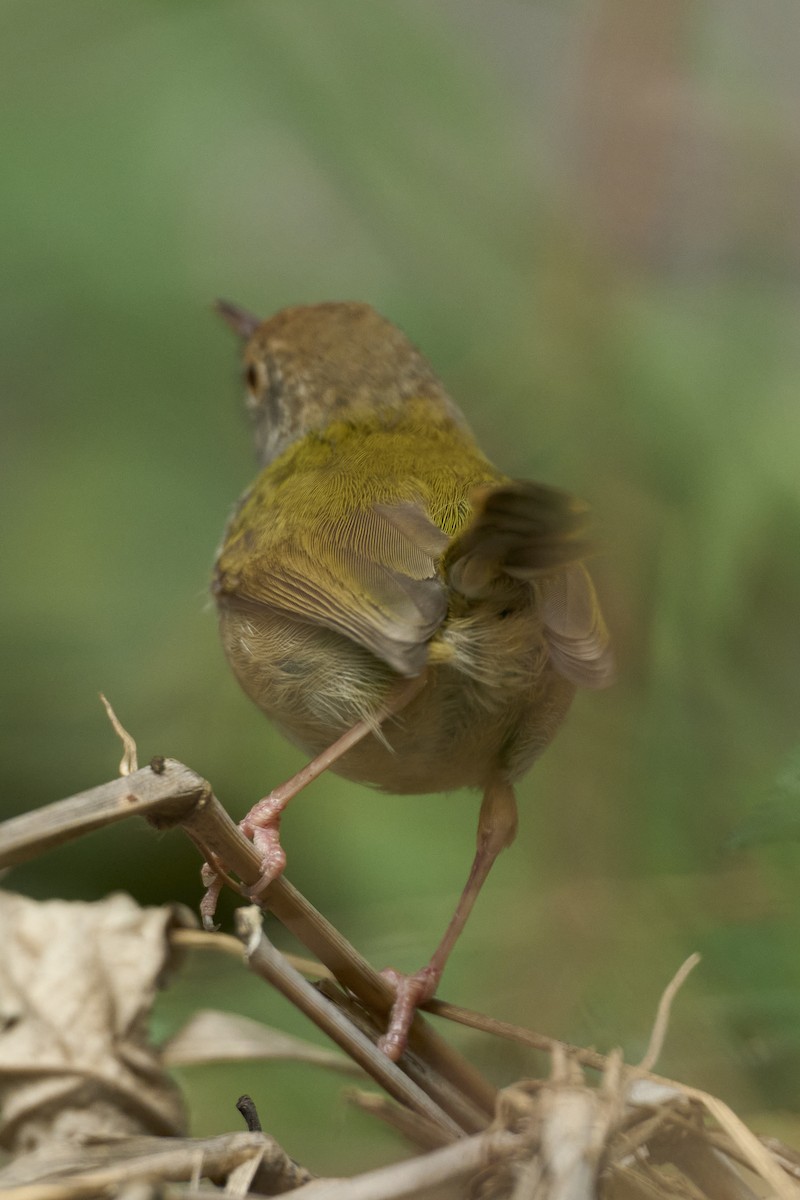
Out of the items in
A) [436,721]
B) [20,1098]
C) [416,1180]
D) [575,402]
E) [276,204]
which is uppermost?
[276,204]

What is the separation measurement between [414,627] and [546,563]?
242 mm

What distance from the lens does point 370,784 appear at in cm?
266

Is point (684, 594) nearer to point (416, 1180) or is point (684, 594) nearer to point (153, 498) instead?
point (416, 1180)

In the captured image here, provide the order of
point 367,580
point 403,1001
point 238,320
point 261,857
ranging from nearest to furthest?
point 261,857 < point 403,1001 < point 367,580 < point 238,320

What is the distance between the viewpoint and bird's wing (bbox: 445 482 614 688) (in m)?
2.11

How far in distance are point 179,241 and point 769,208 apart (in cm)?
228

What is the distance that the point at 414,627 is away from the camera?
7.43 ft

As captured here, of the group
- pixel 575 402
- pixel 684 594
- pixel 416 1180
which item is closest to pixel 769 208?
pixel 575 402

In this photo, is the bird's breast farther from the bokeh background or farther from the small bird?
the bokeh background

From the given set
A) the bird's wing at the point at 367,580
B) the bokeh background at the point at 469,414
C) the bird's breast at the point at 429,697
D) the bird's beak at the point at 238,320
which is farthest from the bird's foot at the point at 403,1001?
the bird's beak at the point at 238,320

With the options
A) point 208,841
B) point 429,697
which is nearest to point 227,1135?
point 208,841

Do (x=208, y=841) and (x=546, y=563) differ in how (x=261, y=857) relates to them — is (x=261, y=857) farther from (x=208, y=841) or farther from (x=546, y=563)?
(x=546, y=563)

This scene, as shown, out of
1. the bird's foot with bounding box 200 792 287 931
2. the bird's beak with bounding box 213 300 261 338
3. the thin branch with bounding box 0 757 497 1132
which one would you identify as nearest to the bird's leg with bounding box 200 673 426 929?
the bird's foot with bounding box 200 792 287 931

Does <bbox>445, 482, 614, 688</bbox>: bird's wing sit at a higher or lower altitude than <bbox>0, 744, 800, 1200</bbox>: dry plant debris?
higher
